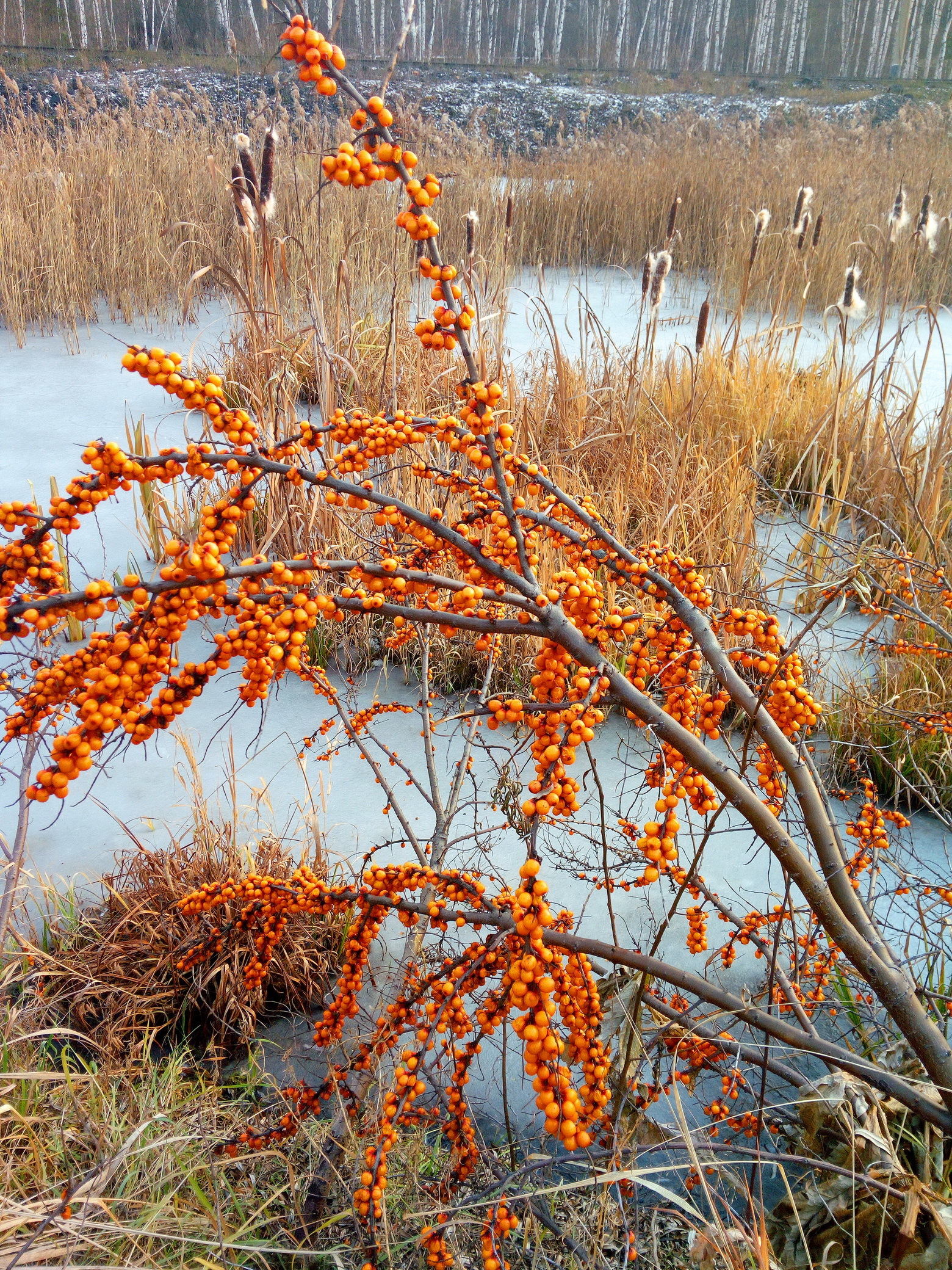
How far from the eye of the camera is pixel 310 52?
1.90ft

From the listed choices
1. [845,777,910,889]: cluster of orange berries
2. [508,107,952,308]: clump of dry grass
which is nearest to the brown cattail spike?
[508,107,952,308]: clump of dry grass

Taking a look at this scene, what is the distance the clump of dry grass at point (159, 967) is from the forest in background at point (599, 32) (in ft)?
51.5

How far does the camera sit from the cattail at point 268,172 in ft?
8.04

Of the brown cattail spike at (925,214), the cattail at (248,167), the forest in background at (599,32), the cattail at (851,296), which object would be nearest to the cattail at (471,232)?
the cattail at (248,167)

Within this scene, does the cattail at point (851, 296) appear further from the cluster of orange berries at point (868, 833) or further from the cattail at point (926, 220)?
the cluster of orange berries at point (868, 833)

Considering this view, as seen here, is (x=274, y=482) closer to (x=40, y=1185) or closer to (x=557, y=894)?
(x=557, y=894)

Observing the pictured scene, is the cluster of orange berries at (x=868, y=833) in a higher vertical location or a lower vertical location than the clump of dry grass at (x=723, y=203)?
lower

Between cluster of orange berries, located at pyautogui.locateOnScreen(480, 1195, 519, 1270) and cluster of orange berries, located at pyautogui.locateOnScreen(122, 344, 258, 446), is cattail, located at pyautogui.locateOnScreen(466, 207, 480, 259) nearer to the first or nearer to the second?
cluster of orange berries, located at pyautogui.locateOnScreen(122, 344, 258, 446)

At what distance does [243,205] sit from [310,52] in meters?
2.12

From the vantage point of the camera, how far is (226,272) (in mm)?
2035

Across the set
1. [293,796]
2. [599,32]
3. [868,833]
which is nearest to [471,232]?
[293,796]

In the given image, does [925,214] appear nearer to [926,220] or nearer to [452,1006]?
[926,220]

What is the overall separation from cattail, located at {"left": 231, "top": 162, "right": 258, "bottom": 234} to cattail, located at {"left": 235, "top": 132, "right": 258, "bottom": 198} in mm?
25

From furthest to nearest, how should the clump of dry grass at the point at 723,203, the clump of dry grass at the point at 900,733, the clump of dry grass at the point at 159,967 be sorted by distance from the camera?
the clump of dry grass at the point at 723,203
the clump of dry grass at the point at 900,733
the clump of dry grass at the point at 159,967
